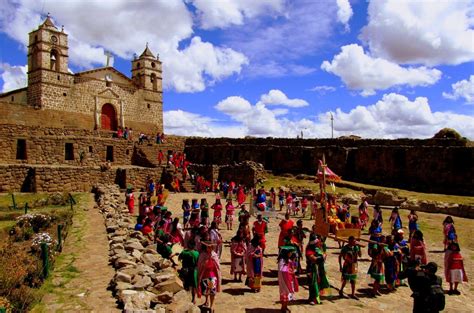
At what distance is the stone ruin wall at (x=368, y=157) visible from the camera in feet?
109

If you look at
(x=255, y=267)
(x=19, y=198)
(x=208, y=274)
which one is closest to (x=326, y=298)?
(x=255, y=267)

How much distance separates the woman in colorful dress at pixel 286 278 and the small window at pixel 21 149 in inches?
1005

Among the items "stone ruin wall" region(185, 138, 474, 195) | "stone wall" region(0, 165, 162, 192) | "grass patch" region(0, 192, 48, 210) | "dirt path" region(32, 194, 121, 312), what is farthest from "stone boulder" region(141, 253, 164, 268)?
"stone ruin wall" region(185, 138, 474, 195)

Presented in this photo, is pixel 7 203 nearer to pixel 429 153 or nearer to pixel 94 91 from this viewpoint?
pixel 94 91

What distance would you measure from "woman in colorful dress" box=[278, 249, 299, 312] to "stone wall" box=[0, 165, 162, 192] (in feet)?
68.2

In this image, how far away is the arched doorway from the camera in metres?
47.3

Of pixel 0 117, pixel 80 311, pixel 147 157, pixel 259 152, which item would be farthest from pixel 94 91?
pixel 80 311

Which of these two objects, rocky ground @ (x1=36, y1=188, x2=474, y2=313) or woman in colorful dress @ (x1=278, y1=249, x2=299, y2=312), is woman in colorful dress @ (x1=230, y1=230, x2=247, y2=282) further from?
woman in colorful dress @ (x1=278, y1=249, x2=299, y2=312)

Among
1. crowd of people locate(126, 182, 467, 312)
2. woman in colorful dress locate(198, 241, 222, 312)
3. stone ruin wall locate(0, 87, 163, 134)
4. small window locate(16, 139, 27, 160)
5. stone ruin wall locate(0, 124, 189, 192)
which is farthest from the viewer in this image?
stone ruin wall locate(0, 87, 163, 134)

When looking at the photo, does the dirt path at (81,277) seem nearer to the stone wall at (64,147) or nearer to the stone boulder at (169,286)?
the stone boulder at (169,286)

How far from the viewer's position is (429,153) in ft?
112

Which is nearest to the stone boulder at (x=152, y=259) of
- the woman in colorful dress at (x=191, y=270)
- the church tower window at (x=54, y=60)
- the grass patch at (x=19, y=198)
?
the woman in colorful dress at (x=191, y=270)

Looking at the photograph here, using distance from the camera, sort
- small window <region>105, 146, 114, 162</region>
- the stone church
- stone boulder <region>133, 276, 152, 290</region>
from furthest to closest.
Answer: the stone church
small window <region>105, 146, 114, 162</region>
stone boulder <region>133, 276, 152, 290</region>

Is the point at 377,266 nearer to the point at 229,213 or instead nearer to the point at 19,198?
the point at 229,213
